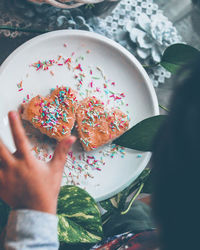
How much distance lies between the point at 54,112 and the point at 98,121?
0.13 metres

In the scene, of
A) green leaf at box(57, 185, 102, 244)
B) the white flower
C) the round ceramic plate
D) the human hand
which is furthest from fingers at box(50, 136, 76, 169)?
the white flower

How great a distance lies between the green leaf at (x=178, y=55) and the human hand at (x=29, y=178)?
433 mm

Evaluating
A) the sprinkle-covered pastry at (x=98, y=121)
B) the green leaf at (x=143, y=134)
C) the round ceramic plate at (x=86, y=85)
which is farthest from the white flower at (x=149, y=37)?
the green leaf at (x=143, y=134)

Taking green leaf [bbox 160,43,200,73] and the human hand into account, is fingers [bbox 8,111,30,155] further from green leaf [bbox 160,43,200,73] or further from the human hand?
green leaf [bbox 160,43,200,73]

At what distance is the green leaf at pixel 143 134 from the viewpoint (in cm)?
78

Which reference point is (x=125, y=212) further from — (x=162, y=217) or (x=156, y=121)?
(x=162, y=217)

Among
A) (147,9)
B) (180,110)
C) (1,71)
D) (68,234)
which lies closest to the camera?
(180,110)

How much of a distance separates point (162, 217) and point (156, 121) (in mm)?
333

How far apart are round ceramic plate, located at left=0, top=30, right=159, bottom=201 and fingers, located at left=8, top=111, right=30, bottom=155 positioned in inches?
12.5

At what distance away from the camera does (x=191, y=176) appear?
1.45 feet

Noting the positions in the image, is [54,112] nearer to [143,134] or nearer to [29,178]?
[143,134]

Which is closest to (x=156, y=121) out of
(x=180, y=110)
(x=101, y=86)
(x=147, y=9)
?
(x=101, y=86)

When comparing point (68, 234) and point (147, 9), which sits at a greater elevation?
point (147, 9)

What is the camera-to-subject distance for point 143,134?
2.61 feet
